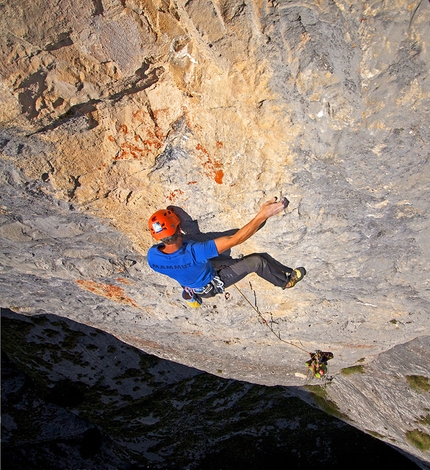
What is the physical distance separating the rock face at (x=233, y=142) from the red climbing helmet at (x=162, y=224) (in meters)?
0.20

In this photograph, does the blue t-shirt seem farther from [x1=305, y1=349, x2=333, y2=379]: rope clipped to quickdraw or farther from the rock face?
[x1=305, y1=349, x2=333, y2=379]: rope clipped to quickdraw

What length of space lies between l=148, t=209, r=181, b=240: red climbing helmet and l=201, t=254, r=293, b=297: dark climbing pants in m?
0.90

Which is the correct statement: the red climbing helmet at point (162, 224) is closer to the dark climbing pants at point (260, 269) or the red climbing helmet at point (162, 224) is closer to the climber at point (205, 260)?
the climber at point (205, 260)

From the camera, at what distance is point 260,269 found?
146 inches

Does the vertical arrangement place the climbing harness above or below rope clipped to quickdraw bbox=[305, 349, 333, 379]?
below

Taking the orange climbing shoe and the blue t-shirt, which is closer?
the blue t-shirt

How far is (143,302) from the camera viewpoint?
16.7ft

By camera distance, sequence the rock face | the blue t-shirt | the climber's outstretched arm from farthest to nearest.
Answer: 1. the blue t-shirt
2. the climber's outstretched arm
3. the rock face

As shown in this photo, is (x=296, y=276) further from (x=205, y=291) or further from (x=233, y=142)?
(x=233, y=142)

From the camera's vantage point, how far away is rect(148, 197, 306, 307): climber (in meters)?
3.20

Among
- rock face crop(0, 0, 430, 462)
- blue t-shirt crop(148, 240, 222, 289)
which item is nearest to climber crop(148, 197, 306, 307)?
blue t-shirt crop(148, 240, 222, 289)

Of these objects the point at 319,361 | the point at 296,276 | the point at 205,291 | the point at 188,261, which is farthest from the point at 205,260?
the point at 319,361

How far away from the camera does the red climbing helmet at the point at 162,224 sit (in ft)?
10.5

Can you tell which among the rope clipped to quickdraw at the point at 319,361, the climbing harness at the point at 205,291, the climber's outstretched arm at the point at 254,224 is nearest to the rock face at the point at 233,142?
the climber's outstretched arm at the point at 254,224
